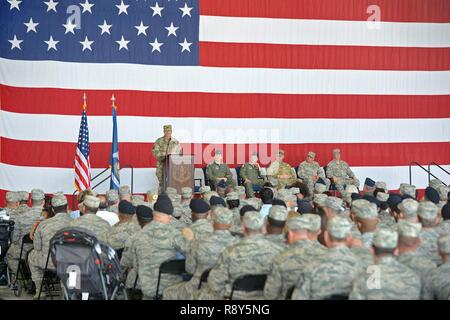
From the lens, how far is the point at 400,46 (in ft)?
46.0

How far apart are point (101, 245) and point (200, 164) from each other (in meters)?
7.85

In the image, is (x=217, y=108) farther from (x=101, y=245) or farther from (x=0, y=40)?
(x=101, y=245)

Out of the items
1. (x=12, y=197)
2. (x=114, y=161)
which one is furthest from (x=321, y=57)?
(x=12, y=197)

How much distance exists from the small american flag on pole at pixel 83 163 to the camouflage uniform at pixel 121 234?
15.1 ft

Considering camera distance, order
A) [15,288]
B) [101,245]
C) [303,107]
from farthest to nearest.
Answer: [303,107]
[15,288]
[101,245]

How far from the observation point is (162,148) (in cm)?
1214

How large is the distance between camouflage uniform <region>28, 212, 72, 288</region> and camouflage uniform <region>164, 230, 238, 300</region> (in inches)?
72.3

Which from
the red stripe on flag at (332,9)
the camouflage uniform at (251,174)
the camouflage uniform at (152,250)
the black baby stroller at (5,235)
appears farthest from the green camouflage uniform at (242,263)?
the red stripe on flag at (332,9)

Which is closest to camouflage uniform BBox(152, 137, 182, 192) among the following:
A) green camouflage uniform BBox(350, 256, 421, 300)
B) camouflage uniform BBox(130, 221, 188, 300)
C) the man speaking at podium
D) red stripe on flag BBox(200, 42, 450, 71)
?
the man speaking at podium

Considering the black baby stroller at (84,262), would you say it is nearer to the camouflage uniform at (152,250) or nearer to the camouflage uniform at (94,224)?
the camouflage uniform at (152,250)

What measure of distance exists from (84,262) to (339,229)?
6.08 feet

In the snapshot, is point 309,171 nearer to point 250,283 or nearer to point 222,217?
point 222,217

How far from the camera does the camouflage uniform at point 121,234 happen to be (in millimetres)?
6668

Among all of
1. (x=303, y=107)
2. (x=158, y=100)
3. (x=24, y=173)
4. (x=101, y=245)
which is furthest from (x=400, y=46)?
(x=101, y=245)
